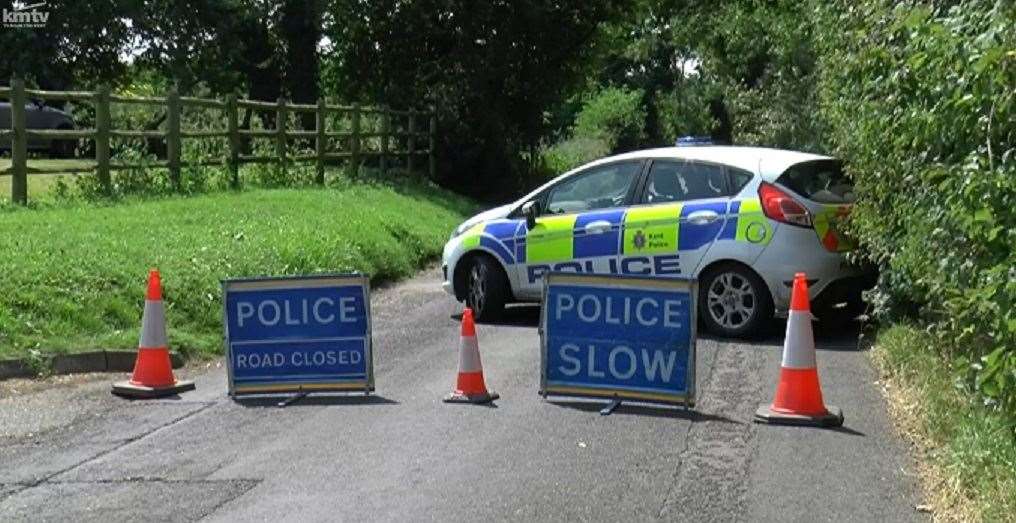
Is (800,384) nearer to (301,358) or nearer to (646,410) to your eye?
(646,410)

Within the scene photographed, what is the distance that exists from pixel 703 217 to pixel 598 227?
97cm

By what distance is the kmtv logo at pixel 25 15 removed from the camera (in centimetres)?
3562

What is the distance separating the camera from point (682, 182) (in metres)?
11.9

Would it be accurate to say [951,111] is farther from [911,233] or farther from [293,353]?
[293,353]

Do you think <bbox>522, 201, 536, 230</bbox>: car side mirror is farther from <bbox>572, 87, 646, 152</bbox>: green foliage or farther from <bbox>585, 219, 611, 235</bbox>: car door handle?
<bbox>572, 87, 646, 152</bbox>: green foliage

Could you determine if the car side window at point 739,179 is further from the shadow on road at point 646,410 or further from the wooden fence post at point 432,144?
the wooden fence post at point 432,144

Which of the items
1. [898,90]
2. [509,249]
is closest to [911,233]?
[898,90]

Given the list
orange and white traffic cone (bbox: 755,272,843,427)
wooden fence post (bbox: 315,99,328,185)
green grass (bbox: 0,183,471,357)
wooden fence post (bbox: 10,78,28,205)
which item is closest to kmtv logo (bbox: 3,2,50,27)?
wooden fence post (bbox: 315,99,328,185)

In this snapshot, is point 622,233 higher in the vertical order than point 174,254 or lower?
higher

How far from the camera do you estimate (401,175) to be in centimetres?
2809

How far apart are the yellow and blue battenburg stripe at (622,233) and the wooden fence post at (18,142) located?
5.88 m

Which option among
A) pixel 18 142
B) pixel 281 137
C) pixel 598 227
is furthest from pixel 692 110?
pixel 598 227

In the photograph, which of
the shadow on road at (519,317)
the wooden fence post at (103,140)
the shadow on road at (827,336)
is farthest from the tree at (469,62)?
the shadow on road at (827,336)

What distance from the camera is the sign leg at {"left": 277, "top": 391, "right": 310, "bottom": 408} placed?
9.02m
